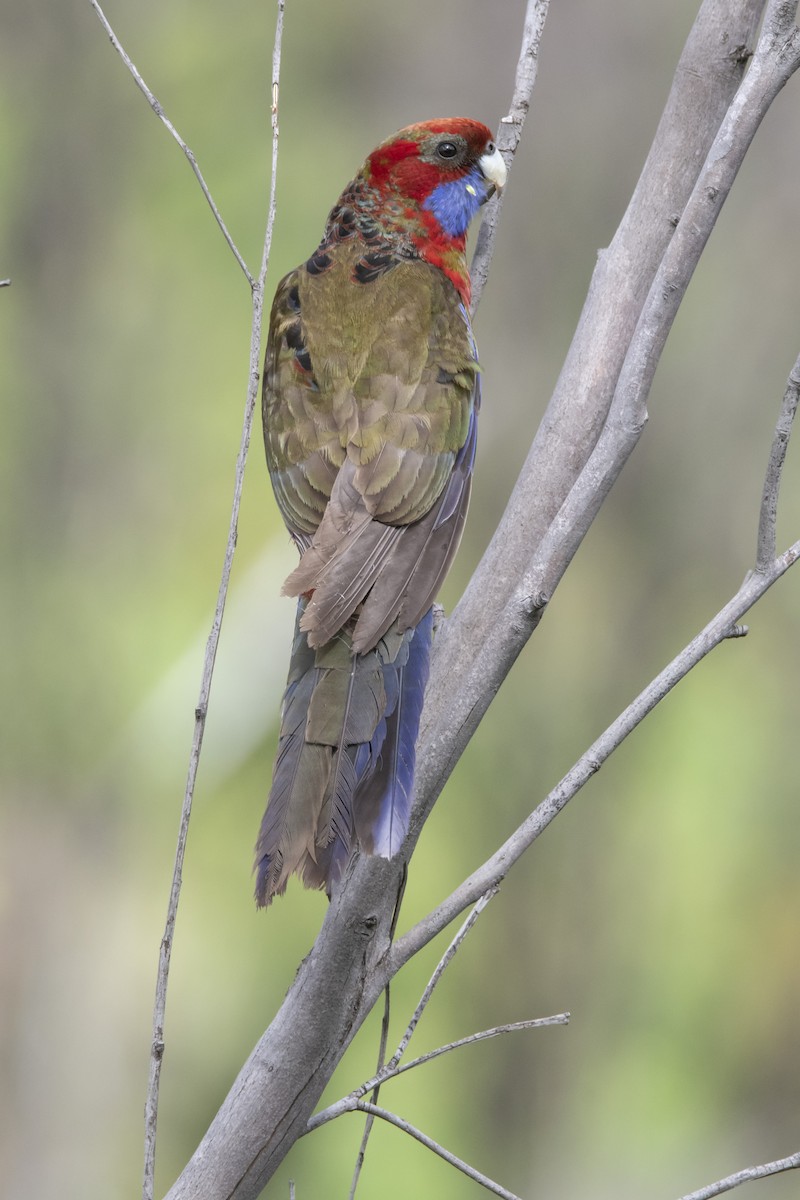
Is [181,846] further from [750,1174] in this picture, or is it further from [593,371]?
[593,371]

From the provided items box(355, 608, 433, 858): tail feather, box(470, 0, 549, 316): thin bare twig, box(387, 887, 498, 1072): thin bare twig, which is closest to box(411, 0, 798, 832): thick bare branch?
box(355, 608, 433, 858): tail feather

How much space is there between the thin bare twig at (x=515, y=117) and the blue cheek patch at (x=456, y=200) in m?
0.35

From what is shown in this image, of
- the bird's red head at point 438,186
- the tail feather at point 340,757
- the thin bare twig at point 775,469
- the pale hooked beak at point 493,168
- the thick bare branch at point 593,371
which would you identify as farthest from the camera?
the bird's red head at point 438,186

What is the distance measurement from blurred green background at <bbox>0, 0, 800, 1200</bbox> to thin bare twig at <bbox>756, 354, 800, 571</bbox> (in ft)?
16.0

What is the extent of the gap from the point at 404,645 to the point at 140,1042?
19.8ft

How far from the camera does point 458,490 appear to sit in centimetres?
212

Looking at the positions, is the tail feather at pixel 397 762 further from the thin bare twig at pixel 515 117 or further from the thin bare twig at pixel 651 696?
the thin bare twig at pixel 515 117

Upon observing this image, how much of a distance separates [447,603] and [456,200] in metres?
3.97

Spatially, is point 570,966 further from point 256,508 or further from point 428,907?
point 256,508

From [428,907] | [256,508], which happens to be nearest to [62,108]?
[256,508]

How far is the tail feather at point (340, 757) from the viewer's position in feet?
5.02

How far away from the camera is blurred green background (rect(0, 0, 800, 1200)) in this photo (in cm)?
643

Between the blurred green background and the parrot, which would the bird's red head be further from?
the blurred green background

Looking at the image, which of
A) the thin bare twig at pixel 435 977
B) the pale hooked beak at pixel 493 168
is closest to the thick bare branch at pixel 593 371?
the thin bare twig at pixel 435 977
